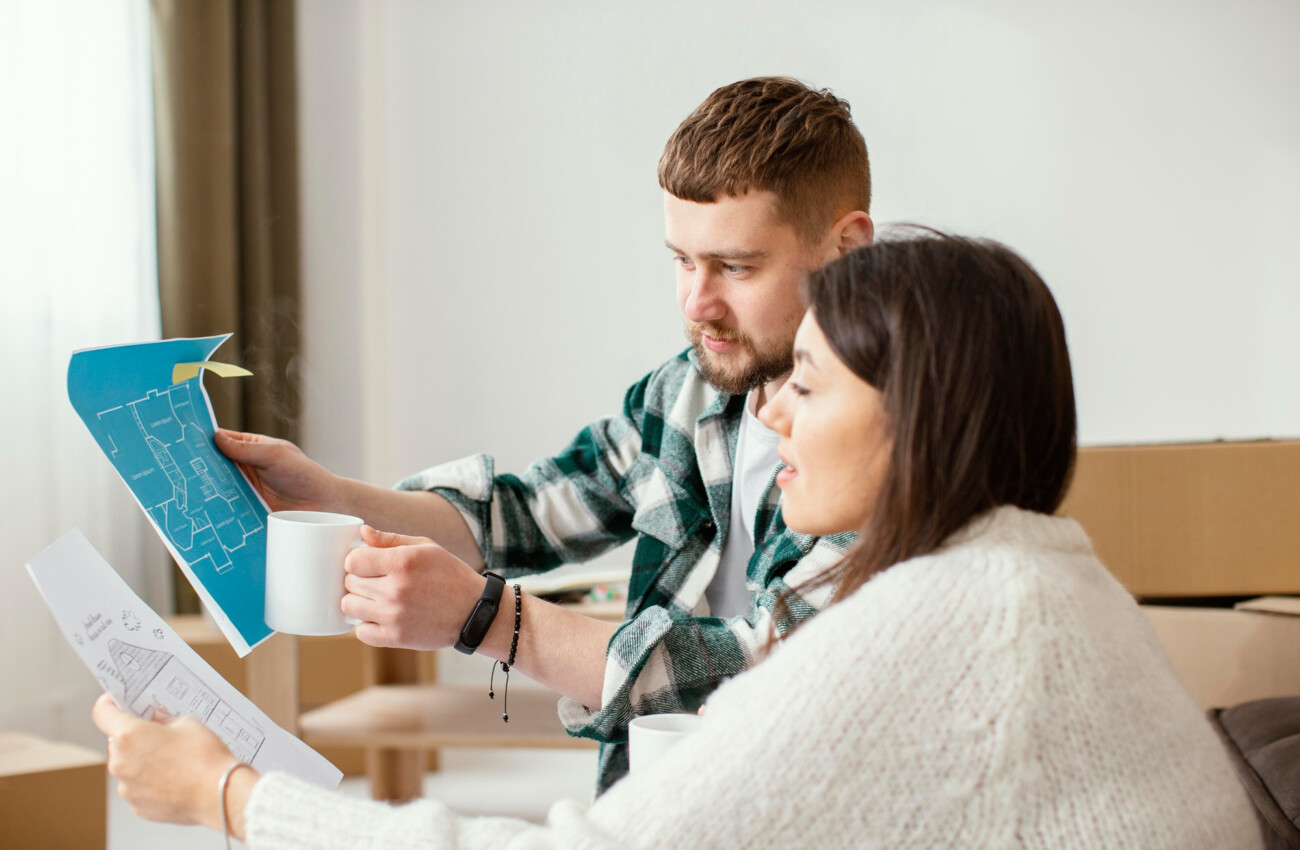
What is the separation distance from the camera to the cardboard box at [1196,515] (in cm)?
149

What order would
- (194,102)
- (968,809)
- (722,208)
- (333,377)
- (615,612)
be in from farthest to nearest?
1. (333,377)
2. (194,102)
3. (615,612)
4. (722,208)
5. (968,809)

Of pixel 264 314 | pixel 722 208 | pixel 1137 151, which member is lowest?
pixel 264 314

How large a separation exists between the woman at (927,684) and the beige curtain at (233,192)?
7.38ft

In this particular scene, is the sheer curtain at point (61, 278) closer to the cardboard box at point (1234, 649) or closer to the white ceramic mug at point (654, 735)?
the white ceramic mug at point (654, 735)

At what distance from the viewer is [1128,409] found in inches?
119

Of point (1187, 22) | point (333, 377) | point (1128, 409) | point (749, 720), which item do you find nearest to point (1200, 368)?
point (1128, 409)

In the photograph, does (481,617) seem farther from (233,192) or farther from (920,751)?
(233,192)

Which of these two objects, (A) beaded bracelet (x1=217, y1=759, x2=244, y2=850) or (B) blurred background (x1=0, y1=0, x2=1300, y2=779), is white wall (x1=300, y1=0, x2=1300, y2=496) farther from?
(A) beaded bracelet (x1=217, y1=759, x2=244, y2=850)

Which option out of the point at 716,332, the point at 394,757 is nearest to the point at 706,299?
the point at 716,332

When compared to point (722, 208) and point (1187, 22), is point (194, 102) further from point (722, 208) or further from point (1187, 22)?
point (1187, 22)

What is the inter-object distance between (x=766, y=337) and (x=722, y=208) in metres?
0.15

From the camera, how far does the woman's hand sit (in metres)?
0.68

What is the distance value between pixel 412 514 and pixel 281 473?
18 centimetres

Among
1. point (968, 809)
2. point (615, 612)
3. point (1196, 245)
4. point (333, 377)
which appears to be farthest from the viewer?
point (333, 377)
